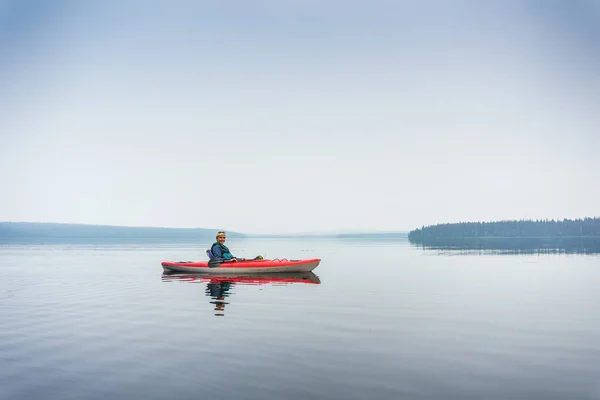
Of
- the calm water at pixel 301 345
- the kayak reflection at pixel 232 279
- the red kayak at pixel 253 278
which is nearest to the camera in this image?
the calm water at pixel 301 345

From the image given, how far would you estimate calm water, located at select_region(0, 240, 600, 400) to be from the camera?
921cm

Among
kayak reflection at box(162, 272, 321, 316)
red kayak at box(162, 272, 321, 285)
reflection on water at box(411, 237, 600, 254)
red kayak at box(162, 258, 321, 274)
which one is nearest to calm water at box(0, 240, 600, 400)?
kayak reflection at box(162, 272, 321, 316)

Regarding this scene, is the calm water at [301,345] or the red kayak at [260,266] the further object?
the red kayak at [260,266]

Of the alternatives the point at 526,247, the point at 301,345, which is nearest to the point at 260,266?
the point at 301,345

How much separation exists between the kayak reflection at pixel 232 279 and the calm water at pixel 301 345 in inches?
65.1

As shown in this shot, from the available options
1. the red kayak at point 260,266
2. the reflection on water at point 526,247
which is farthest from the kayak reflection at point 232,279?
the reflection on water at point 526,247

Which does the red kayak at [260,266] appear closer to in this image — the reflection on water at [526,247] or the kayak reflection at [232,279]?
the kayak reflection at [232,279]

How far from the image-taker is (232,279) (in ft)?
111

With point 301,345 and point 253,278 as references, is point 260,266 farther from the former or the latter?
point 301,345

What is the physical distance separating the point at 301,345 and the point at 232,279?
2167 cm

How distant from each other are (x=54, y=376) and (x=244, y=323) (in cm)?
708

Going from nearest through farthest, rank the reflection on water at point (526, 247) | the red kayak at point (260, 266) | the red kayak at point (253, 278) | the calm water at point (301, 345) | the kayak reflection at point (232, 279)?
the calm water at point (301, 345) → the kayak reflection at point (232, 279) → the red kayak at point (253, 278) → the red kayak at point (260, 266) → the reflection on water at point (526, 247)

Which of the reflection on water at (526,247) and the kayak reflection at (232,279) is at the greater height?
the reflection on water at (526,247)

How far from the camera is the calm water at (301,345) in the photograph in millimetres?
9211
